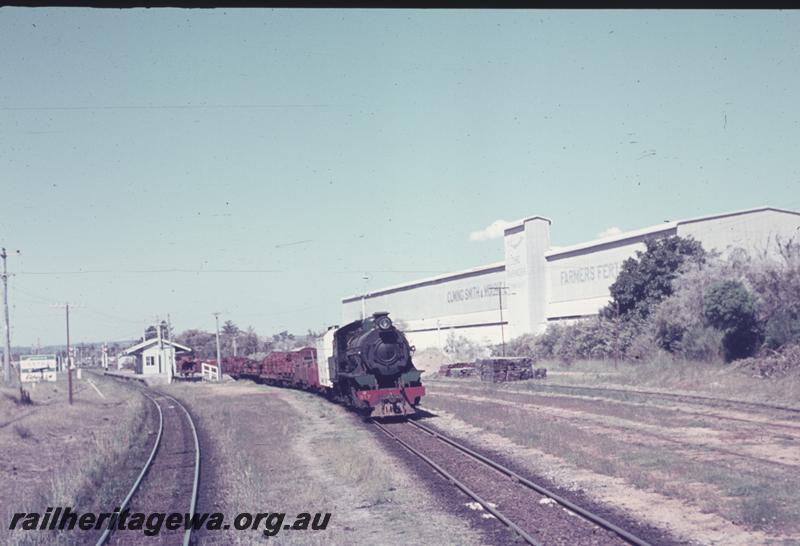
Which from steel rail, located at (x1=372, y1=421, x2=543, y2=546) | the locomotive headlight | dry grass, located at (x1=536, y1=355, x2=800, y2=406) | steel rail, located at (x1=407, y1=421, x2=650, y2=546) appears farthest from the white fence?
steel rail, located at (x1=407, y1=421, x2=650, y2=546)

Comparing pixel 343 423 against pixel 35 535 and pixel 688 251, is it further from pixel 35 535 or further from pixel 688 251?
pixel 688 251

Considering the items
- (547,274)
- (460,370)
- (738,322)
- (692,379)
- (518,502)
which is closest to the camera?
(518,502)

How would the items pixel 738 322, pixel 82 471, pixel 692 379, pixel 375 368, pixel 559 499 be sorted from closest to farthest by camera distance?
1. pixel 559 499
2. pixel 82 471
3. pixel 375 368
4. pixel 692 379
5. pixel 738 322

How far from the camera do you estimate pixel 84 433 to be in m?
27.4

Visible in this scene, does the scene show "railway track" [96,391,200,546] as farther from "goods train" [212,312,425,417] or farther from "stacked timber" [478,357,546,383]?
"stacked timber" [478,357,546,383]

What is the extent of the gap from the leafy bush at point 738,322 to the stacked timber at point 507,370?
38.4ft

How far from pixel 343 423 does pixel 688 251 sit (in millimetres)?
32794

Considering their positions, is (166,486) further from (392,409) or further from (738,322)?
(738,322)

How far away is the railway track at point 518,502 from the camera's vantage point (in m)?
9.11

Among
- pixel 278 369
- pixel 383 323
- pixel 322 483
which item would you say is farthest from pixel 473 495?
pixel 278 369

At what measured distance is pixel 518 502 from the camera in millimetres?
11195

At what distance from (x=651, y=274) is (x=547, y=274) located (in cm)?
2045

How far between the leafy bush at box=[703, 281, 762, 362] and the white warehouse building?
1174 cm

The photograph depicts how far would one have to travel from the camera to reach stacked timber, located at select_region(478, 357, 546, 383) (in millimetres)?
40375
